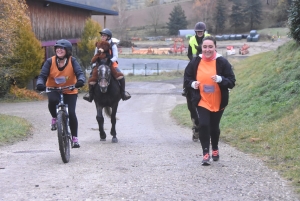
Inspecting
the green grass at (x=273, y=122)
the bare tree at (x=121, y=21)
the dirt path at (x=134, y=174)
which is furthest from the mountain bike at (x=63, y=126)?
the bare tree at (x=121, y=21)

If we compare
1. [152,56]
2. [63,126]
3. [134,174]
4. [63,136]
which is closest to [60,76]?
[63,126]

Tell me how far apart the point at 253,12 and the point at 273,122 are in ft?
302

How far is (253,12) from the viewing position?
99.9 meters

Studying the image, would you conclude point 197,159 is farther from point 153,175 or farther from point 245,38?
point 245,38

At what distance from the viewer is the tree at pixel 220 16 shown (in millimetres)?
100306

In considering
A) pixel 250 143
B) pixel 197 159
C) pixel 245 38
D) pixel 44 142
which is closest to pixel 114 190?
pixel 197 159

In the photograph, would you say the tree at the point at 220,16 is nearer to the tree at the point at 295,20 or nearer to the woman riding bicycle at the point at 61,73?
the tree at the point at 295,20

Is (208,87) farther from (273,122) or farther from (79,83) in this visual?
(273,122)

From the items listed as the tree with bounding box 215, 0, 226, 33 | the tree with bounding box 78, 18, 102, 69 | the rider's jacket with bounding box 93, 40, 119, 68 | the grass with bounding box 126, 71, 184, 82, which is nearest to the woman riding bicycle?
the rider's jacket with bounding box 93, 40, 119, 68

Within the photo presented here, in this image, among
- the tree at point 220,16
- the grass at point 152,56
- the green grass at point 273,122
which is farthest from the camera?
the tree at point 220,16

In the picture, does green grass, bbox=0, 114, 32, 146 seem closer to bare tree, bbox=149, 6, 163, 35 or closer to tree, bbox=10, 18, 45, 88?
tree, bbox=10, 18, 45, 88

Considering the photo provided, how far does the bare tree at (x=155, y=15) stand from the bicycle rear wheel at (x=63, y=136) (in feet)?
344

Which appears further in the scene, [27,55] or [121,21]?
[121,21]

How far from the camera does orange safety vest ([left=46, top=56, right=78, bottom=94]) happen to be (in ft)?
29.0
